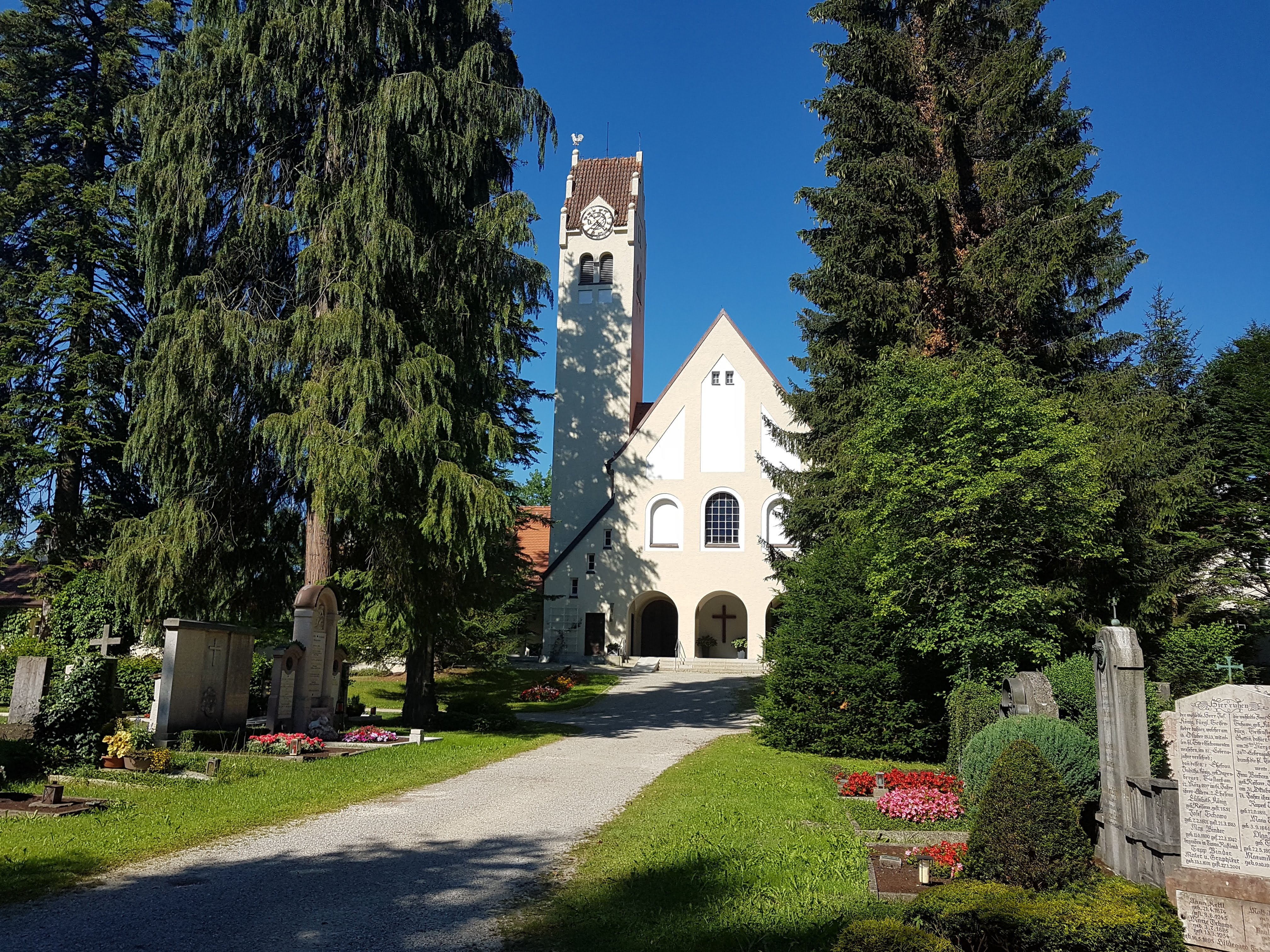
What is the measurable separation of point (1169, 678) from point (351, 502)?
15.0 m

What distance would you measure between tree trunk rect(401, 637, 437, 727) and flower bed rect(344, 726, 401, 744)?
2718mm

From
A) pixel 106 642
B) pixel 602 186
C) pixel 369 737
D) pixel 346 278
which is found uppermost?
pixel 602 186

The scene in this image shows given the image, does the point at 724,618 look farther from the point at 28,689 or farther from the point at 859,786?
the point at 28,689

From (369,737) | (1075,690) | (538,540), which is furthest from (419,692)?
(538,540)

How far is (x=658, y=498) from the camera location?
36.5m

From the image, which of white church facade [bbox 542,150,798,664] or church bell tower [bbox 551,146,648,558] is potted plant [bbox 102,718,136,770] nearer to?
white church facade [bbox 542,150,798,664]

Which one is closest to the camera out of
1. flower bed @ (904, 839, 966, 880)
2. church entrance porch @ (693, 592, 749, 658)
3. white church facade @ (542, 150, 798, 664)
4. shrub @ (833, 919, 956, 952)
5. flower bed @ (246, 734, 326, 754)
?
shrub @ (833, 919, 956, 952)

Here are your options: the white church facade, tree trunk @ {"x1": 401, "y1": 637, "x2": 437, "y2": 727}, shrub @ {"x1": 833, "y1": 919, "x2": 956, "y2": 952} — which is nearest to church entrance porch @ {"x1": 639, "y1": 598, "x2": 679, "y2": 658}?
the white church facade

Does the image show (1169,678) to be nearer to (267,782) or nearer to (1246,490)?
(1246,490)

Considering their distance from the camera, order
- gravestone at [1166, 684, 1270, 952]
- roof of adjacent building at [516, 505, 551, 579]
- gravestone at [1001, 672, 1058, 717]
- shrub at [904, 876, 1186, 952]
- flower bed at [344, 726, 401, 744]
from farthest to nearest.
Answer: roof of adjacent building at [516, 505, 551, 579] < flower bed at [344, 726, 401, 744] < gravestone at [1001, 672, 1058, 717] < gravestone at [1166, 684, 1270, 952] < shrub at [904, 876, 1186, 952]

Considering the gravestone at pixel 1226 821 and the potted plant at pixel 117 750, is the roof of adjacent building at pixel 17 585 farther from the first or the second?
the gravestone at pixel 1226 821

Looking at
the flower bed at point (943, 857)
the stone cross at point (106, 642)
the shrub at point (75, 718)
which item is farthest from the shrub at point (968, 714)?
the stone cross at point (106, 642)

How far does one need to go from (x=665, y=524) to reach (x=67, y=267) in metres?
22.2

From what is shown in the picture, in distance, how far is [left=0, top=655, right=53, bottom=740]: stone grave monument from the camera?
10812mm
